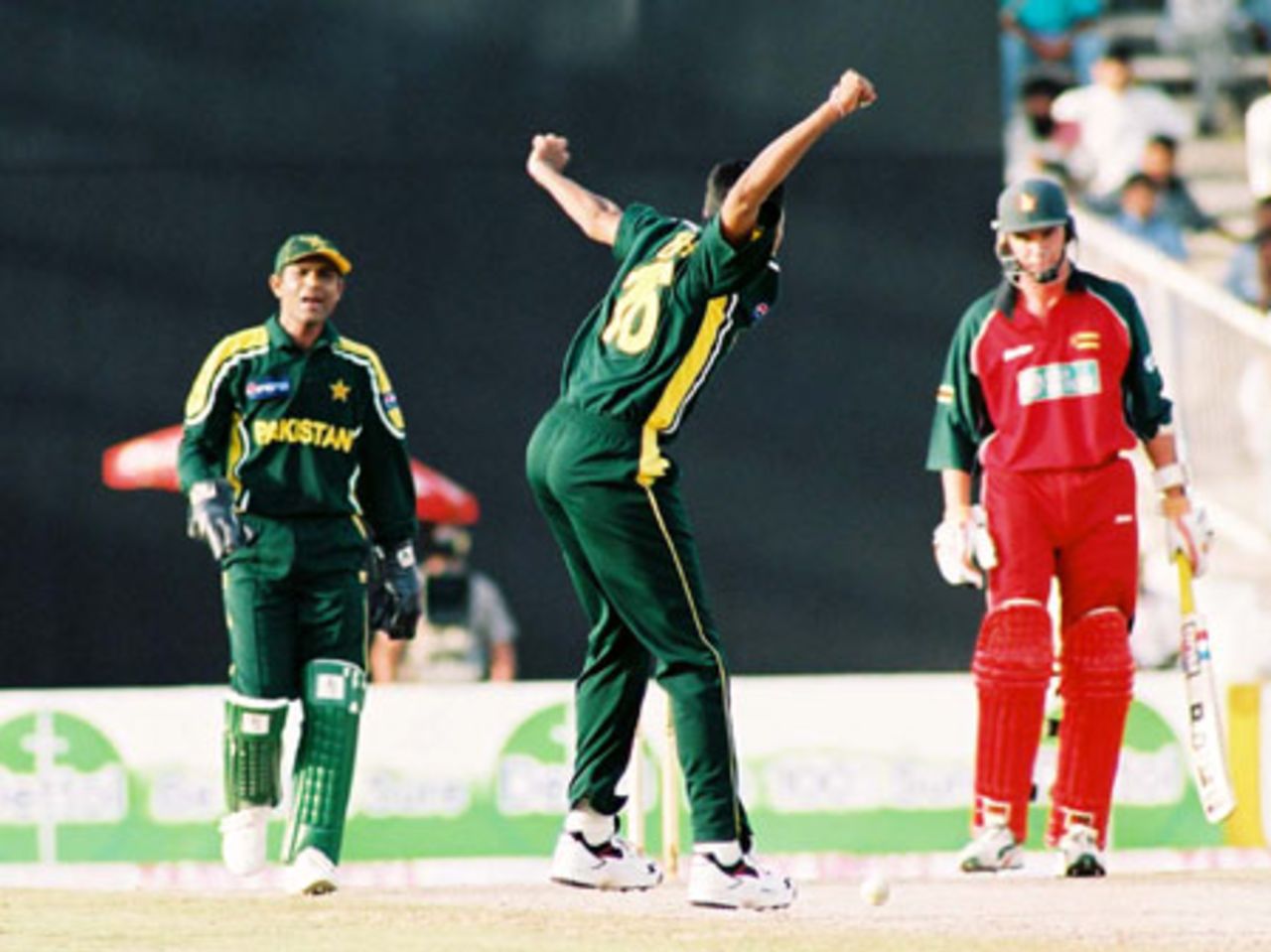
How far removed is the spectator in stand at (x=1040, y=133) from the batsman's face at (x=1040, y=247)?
6601 millimetres

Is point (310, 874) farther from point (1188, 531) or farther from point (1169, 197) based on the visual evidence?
point (1169, 197)

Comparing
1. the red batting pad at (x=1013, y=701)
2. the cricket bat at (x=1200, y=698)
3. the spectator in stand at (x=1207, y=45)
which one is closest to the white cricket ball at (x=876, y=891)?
the red batting pad at (x=1013, y=701)

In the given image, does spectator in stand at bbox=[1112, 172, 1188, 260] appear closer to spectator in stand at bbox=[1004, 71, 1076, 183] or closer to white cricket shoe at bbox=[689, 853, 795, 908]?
spectator in stand at bbox=[1004, 71, 1076, 183]

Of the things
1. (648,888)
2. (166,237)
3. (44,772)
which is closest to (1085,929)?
(648,888)

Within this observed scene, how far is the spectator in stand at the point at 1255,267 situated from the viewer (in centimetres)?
1552

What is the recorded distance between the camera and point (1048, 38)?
619 inches

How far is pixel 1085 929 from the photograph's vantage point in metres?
7.28

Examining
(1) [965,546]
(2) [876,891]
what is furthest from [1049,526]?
(2) [876,891]

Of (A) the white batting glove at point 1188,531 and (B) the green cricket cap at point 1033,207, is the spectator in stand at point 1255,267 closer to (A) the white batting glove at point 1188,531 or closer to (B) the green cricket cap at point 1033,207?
(A) the white batting glove at point 1188,531

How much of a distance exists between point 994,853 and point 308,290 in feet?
8.56

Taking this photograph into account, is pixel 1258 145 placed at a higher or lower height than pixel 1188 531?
higher

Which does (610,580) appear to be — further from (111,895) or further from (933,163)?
(933,163)

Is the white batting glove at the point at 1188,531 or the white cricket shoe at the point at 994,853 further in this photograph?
the white batting glove at the point at 1188,531

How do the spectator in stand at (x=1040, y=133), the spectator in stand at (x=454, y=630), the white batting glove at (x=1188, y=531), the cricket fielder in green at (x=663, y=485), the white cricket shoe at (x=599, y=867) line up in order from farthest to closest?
the spectator in stand at (x=1040, y=133) → the spectator in stand at (x=454, y=630) → the white batting glove at (x=1188, y=531) → the white cricket shoe at (x=599, y=867) → the cricket fielder in green at (x=663, y=485)
